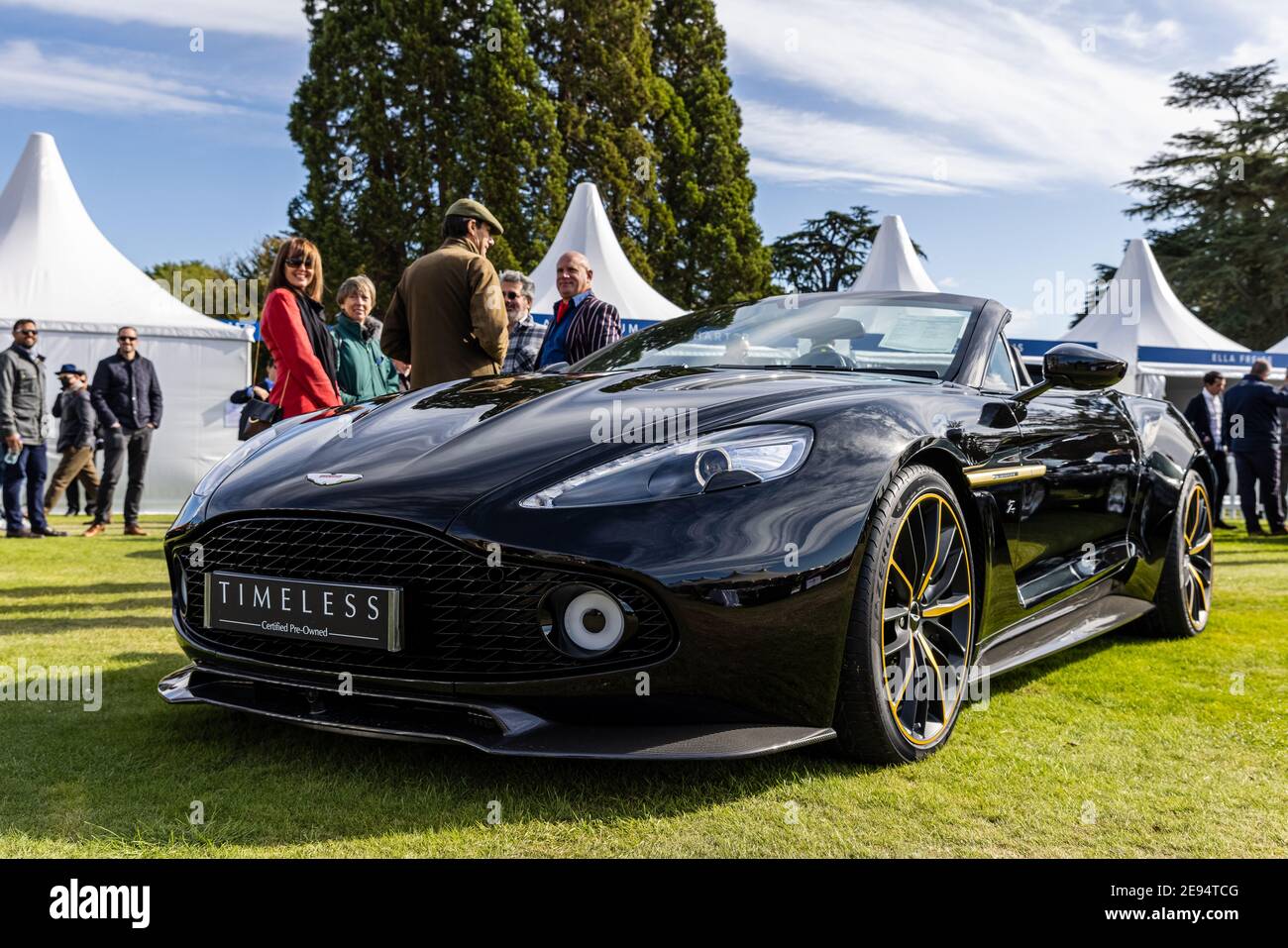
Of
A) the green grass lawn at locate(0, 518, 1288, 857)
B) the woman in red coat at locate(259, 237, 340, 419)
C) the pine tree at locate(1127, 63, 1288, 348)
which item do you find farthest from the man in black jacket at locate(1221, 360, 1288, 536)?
the pine tree at locate(1127, 63, 1288, 348)

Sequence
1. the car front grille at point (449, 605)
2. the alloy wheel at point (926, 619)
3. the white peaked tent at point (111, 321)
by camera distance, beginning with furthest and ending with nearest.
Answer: the white peaked tent at point (111, 321), the alloy wheel at point (926, 619), the car front grille at point (449, 605)

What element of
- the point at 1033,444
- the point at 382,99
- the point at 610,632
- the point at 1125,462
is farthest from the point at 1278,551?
the point at 382,99

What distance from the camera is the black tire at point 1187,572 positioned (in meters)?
4.75

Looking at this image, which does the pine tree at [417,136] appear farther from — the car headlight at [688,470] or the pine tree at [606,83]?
the car headlight at [688,470]

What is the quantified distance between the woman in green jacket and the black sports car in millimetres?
3136

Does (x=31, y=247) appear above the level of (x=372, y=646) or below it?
above

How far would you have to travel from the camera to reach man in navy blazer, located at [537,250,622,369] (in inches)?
235

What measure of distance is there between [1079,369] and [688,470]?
1713mm

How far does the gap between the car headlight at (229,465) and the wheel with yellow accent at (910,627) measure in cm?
168

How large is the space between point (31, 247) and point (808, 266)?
36.1m

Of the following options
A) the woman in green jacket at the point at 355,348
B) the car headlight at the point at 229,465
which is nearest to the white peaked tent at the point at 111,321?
the woman in green jacket at the point at 355,348

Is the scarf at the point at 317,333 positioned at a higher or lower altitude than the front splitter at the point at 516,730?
higher

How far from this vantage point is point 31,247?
13.4 m
